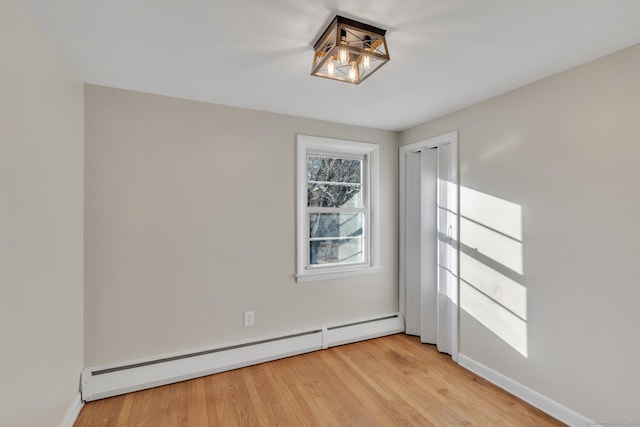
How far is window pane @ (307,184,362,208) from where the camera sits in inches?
123

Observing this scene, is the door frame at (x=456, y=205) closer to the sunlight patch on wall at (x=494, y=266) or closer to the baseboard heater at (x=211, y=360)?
the sunlight patch on wall at (x=494, y=266)

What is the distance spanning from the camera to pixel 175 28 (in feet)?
5.04

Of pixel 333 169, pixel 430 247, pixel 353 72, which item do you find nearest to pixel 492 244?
pixel 430 247

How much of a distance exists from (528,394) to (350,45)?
2678 mm

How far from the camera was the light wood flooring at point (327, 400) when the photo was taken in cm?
196

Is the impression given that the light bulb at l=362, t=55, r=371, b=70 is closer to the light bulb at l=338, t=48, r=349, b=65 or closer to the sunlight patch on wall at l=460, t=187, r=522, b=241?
the light bulb at l=338, t=48, r=349, b=65

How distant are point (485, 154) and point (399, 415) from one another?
214 centimetres

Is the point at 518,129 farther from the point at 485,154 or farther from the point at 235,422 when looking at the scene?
the point at 235,422

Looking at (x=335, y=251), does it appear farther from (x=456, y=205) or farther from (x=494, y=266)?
(x=494, y=266)

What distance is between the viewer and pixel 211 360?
2525 mm

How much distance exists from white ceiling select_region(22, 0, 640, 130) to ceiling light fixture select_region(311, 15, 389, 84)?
0.15ft

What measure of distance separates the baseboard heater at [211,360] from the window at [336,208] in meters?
0.59

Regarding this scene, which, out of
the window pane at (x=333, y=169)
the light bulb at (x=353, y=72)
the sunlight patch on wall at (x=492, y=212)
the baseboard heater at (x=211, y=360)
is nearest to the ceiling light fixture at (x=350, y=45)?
the light bulb at (x=353, y=72)

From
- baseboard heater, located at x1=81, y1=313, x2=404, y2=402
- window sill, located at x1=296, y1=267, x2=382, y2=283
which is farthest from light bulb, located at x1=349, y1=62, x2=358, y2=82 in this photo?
baseboard heater, located at x1=81, y1=313, x2=404, y2=402
